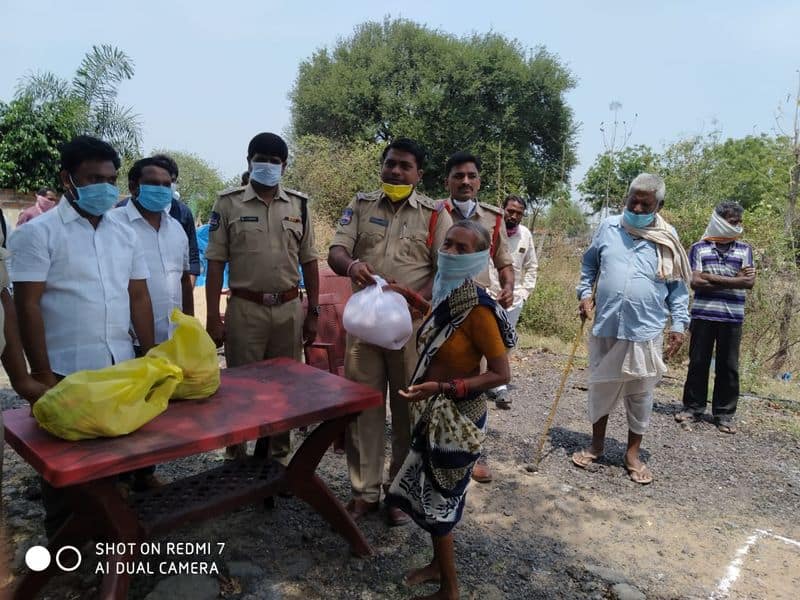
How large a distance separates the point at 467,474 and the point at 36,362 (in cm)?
192

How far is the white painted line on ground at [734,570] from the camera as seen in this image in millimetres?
2720

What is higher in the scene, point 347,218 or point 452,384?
point 347,218

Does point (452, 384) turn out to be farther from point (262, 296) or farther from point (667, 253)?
point (667, 253)

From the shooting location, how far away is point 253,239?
3283 mm

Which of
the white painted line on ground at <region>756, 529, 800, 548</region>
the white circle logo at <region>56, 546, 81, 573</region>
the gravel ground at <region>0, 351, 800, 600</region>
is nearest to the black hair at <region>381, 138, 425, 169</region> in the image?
the gravel ground at <region>0, 351, 800, 600</region>

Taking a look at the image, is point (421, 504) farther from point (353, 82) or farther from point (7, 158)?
point (353, 82)

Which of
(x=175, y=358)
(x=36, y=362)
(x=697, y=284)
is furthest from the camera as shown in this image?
(x=697, y=284)

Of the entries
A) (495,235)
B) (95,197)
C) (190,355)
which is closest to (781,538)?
(495,235)

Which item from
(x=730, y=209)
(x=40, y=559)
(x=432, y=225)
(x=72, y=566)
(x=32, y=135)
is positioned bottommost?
(x=72, y=566)

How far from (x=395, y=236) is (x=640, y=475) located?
2406 mm

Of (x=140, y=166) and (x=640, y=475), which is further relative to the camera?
(x=640, y=475)

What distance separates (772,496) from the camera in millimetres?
3834

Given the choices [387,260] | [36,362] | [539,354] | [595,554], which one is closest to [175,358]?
[36,362]

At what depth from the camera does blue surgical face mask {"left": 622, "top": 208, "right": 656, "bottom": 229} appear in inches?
148
